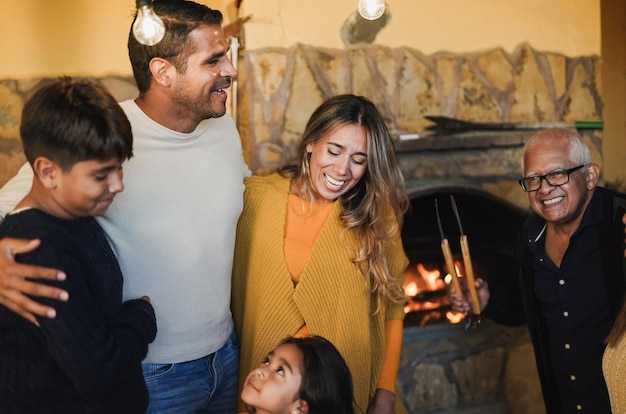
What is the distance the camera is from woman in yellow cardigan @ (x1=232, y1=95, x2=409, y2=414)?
6.41 feet

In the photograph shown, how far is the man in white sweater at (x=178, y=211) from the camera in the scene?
1.64 m

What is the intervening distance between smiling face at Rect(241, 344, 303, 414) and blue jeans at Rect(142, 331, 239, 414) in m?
0.11

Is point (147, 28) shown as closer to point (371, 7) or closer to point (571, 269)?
point (371, 7)

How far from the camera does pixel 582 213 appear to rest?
2.22 m

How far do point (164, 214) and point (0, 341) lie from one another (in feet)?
1.64

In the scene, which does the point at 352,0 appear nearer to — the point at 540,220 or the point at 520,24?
the point at 520,24

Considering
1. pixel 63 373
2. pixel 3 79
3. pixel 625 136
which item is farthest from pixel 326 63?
pixel 625 136

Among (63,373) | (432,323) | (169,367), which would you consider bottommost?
(432,323)

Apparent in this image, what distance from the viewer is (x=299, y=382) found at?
5.68 ft

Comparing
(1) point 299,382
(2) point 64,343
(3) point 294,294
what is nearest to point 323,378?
(1) point 299,382

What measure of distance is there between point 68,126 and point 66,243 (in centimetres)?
23

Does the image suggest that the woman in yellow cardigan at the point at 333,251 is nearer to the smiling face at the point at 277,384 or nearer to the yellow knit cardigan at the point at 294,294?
the yellow knit cardigan at the point at 294,294

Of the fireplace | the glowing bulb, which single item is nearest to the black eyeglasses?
the fireplace

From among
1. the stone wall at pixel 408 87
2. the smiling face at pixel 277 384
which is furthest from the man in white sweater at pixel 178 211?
the stone wall at pixel 408 87
